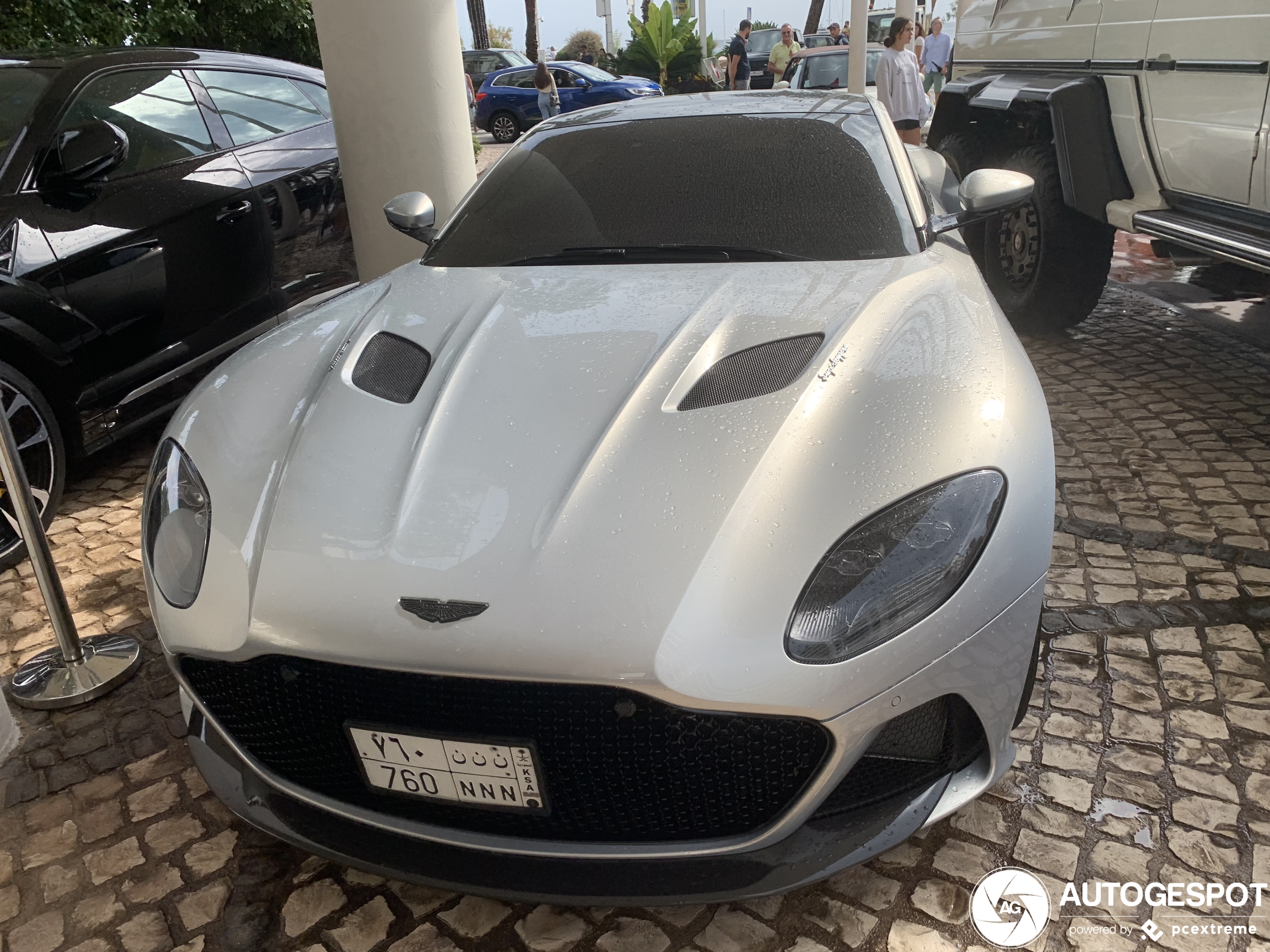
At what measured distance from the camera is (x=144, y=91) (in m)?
3.81

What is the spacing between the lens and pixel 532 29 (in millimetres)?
30703

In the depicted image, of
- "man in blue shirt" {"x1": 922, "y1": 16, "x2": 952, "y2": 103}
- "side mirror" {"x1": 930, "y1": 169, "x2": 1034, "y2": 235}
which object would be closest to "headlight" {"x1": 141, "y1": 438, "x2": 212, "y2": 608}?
"side mirror" {"x1": 930, "y1": 169, "x2": 1034, "y2": 235}

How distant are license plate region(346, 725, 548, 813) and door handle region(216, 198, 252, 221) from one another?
2904 millimetres

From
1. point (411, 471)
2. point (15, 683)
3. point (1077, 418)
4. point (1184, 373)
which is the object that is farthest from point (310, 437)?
point (1184, 373)

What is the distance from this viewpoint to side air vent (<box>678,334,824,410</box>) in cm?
187

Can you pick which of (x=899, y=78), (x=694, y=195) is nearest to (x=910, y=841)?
(x=694, y=195)

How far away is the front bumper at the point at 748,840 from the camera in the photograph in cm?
153

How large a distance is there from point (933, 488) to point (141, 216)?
3.12 metres

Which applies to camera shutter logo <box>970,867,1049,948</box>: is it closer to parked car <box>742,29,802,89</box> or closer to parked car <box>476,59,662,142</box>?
parked car <box>476,59,662,142</box>

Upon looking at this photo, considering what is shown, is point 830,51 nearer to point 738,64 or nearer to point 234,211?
point 738,64

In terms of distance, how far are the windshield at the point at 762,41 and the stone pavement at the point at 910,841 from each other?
84.5 ft

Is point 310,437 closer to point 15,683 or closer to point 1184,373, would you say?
point 15,683

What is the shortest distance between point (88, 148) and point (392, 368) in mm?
1824

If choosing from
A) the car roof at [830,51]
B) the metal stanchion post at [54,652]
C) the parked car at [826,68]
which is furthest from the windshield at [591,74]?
the metal stanchion post at [54,652]
